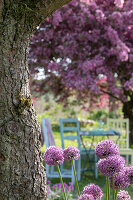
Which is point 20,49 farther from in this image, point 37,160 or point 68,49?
point 68,49

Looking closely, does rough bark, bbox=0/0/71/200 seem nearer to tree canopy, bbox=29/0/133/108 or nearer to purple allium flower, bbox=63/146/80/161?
purple allium flower, bbox=63/146/80/161

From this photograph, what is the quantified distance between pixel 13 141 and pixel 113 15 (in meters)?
5.21

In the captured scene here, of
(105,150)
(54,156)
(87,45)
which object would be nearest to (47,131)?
(87,45)

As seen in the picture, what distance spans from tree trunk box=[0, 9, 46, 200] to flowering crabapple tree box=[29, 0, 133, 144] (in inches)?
178

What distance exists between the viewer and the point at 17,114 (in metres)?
1.59

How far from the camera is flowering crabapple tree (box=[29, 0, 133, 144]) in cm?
622

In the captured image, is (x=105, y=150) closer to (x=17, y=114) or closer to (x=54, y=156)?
(x=54, y=156)

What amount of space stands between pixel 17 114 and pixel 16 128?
0.25ft

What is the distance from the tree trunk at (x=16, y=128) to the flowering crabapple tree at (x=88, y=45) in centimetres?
451

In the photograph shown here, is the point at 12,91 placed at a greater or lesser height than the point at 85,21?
lesser

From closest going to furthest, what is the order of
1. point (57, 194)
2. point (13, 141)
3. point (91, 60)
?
point (13, 141) < point (57, 194) < point (91, 60)

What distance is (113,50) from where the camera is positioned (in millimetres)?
6234

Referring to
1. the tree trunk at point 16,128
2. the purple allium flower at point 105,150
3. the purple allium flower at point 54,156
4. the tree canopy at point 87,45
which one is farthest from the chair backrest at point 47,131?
the purple allium flower at point 105,150

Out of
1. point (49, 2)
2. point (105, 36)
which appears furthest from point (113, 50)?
point (49, 2)
